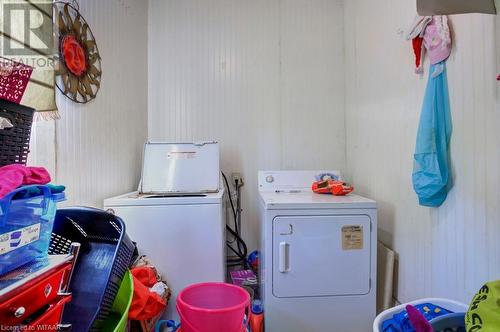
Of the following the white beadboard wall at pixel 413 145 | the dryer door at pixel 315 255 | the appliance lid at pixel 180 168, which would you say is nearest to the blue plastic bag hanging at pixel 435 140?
the white beadboard wall at pixel 413 145

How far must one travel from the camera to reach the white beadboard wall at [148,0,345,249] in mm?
2514

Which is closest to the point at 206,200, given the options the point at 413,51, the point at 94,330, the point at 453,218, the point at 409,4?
the point at 94,330

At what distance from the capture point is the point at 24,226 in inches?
26.9

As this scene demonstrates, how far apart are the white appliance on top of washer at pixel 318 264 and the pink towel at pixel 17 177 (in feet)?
3.64

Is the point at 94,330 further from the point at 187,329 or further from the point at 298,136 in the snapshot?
the point at 298,136

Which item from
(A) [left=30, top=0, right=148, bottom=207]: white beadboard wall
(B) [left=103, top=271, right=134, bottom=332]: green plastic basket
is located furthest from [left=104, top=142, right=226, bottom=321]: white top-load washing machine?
(B) [left=103, top=271, right=134, bottom=332]: green plastic basket

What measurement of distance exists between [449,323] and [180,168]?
1.90m

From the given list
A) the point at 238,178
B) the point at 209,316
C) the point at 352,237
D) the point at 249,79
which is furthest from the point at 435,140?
the point at 249,79

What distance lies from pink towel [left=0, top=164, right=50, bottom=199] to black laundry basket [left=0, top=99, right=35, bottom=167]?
6 cm

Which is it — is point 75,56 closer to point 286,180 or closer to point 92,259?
point 92,259

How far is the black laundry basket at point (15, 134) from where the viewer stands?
71 centimetres

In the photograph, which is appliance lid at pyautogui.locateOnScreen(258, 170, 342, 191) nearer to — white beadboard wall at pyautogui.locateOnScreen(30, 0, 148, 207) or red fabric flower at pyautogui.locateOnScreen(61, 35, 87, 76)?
white beadboard wall at pyautogui.locateOnScreen(30, 0, 148, 207)

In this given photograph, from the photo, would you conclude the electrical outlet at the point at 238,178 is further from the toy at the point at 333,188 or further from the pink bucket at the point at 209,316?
the pink bucket at the point at 209,316

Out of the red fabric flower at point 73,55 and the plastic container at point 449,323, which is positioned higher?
the red fabric flower at point 73,55
